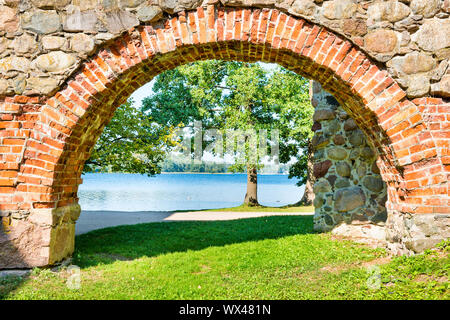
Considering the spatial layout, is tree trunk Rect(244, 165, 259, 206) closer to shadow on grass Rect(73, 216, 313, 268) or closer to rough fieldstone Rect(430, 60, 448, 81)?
shadow on grass Rect(73, 216, 313, 268)

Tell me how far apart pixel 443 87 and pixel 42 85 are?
4882mm

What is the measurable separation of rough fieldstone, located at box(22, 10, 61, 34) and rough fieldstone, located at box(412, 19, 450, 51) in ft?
14.6

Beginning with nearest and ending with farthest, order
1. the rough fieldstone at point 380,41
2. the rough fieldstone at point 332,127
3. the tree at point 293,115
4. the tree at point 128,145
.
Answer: the rough fieldstone at point 380,41
the rough fieldstone at point 332,127
the tree at point 128,145
the tree at point 293,115

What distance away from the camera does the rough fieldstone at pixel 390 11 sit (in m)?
4.00

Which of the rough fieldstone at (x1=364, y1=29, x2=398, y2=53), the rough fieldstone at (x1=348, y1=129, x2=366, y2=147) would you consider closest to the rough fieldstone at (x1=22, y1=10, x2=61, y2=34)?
the rough fieldstone at (x1=364, y1=29, x2=398, y2=53)

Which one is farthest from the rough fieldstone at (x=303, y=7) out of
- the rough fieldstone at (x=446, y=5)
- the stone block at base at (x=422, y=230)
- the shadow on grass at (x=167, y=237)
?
the shadow on grass at (x=167, y=237)

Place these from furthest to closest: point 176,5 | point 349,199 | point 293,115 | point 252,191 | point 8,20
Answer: point 252,191, point 293,115, point 349,199, point 8,20, point 176,5

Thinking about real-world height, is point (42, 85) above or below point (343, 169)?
above

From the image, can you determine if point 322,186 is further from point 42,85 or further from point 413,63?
point 42,85

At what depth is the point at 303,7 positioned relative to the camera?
398 centimetres

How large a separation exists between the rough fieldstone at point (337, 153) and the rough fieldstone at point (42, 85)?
5.33m

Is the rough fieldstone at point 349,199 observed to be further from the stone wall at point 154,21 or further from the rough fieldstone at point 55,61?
the rough fieldstone at point 55,61

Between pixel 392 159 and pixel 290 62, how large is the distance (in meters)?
1.80

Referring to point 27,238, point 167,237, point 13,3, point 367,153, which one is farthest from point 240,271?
point 13,3
